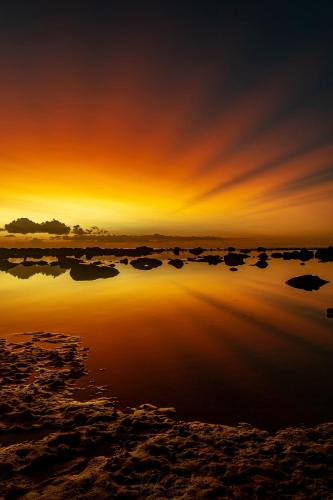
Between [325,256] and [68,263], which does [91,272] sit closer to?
[68,263]

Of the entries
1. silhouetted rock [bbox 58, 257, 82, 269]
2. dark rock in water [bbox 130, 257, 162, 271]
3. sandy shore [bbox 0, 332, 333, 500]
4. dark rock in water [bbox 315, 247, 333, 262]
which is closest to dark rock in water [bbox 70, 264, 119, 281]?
dark rock in water [bbox 130, 257, 162, 271]

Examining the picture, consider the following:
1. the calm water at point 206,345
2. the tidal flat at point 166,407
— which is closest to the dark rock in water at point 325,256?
the calm water at point 206,345

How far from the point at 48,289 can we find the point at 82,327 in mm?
15246

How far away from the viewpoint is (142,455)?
6578 mm

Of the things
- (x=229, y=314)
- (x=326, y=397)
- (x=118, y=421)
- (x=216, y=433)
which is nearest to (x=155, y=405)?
(x=118, y=421)

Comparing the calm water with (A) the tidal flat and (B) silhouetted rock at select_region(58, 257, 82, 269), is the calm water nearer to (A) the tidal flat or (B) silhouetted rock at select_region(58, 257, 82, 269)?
(A) the tidal flat

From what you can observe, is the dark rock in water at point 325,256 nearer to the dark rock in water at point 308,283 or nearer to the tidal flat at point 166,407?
the dark rock in water at point 308,283

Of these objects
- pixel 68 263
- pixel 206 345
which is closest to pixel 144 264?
pixel 68 263

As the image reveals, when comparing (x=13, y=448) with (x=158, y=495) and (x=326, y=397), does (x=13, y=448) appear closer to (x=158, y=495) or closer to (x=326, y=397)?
(x=158, y=495)

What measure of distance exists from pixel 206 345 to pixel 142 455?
25.7 feet

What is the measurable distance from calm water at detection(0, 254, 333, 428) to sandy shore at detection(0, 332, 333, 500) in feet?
2.70

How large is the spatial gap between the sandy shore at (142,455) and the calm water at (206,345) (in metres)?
0.82

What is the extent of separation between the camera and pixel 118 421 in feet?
26.0

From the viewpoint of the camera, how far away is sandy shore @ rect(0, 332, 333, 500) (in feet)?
18.5
